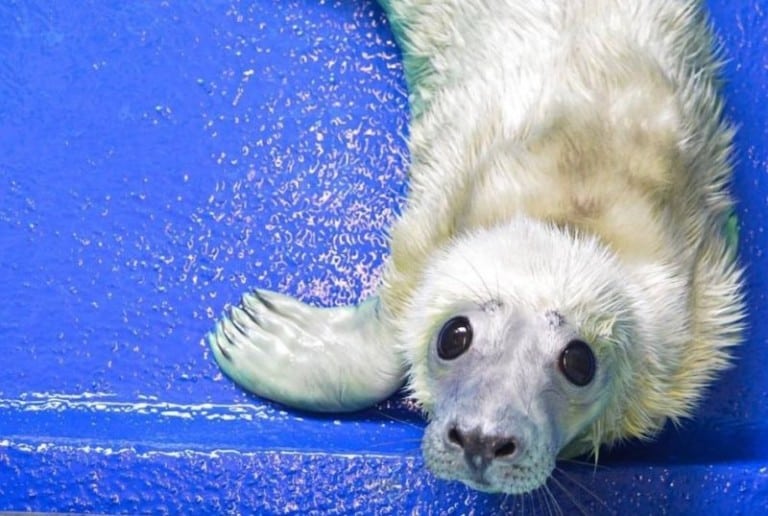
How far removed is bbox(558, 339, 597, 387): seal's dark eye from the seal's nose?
224 mm

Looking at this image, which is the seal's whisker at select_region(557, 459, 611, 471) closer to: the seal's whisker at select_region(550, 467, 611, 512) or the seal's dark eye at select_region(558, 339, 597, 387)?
the seal's whisker at select_region(550, 467, 611, 512)

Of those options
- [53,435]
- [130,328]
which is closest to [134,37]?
[130,328]

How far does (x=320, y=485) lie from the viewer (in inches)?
97.2

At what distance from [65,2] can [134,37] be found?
0.22 meters

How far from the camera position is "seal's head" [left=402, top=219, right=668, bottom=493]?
2.05 m

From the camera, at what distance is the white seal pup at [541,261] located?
7.11 ft

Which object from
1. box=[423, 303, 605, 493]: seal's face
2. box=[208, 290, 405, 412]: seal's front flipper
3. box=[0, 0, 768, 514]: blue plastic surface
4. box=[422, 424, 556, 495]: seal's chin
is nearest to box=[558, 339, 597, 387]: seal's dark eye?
box=[423, 303, 605, 493]: seal's face

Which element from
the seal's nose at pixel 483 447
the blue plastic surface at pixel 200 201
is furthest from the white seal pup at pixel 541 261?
the blue plastic surface at pixel 200 201

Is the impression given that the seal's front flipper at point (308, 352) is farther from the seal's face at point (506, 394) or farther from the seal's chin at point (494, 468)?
the seal's chin at point (494, 468)

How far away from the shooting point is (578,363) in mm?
2201

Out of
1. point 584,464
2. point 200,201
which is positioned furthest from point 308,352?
point 584,464

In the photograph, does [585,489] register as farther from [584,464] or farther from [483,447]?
[483,447]

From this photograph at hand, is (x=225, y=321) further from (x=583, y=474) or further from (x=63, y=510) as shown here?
(x=583, y=474)

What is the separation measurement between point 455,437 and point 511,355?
0.65 ft
